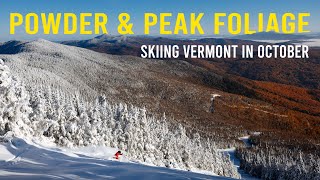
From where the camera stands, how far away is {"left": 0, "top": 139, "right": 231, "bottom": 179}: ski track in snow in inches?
666

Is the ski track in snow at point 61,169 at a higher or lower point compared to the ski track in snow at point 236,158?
higher

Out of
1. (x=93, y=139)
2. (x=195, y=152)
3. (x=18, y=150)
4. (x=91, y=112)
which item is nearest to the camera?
(x=18, y=150)

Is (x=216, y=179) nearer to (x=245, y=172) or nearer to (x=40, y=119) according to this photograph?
(x=40, y=119)

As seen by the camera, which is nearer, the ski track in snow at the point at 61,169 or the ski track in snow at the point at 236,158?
the ski track in snow at the point at 61,169

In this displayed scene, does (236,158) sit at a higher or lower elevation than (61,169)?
lower

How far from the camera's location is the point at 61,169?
1884 cm

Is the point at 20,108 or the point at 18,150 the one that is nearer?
the point at 18,150

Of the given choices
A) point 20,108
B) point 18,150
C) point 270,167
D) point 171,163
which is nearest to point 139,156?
point 171,163

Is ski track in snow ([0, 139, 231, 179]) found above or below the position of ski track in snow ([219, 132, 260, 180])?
above

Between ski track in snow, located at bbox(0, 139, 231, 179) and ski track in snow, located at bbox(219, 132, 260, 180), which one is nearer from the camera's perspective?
ski track in snow, located at bbox(0, 139, 231, 179)

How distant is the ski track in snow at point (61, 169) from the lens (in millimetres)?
16906

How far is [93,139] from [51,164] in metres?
20.9

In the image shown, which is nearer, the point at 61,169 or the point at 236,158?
the point at 61,169

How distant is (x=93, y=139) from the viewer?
4166cm
